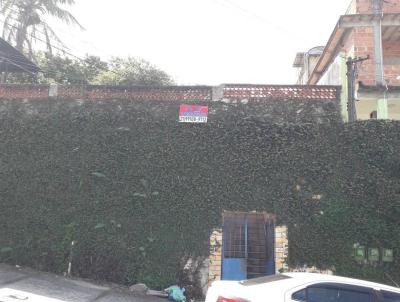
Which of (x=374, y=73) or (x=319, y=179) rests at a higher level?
(x=374, y=73)

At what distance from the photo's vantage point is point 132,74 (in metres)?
20.2

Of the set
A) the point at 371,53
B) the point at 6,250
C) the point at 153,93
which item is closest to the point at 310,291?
the point at 153,93

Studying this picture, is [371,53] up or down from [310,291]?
up

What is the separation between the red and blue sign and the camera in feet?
29.5

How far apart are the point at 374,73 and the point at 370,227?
562cm

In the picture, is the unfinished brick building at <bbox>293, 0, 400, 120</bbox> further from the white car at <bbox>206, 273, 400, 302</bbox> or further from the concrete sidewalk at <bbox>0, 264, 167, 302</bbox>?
the concrete sidewalk at <bbox>0, 264, 167, 302</bbox>

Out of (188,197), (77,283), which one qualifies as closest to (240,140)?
(188,197)

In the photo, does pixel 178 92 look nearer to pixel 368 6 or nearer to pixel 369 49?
pixel 369 49

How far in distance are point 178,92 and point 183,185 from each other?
2.20 metres

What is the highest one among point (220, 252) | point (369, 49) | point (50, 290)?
point (369, 49)

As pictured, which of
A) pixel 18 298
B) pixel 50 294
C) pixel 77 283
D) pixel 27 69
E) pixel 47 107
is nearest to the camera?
pixel 18 298

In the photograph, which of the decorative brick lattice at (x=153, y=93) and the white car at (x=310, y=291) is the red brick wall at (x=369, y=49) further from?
the white car at (x=310, y=291)

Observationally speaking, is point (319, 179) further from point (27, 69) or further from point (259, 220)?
point (27, 69)

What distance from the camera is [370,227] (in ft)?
26.9
